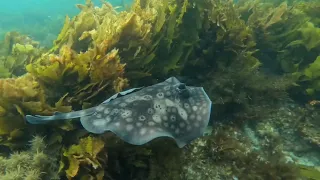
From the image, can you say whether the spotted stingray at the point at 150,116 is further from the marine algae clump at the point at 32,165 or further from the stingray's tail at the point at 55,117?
the marine algae clump at the point at 32,165

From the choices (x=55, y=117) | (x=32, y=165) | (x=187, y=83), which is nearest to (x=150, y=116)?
(x=55, y=117)

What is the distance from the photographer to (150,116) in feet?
10.1

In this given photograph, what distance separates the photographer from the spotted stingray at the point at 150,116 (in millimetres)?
2887

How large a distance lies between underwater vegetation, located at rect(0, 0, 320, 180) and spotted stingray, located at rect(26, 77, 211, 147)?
0.34 m

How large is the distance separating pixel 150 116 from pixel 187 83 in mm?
2070

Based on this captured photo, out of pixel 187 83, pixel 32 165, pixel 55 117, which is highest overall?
pixel 55 117

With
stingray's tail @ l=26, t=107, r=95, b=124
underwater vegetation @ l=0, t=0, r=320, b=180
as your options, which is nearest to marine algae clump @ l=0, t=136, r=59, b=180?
underwater vegetation @ l=0, t=0, r=320, b=180

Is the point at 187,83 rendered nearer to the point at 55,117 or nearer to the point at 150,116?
the point at 150,116

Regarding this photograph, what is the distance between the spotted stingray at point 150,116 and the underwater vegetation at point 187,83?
340mm

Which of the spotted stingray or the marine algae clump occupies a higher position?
the spotted stingray

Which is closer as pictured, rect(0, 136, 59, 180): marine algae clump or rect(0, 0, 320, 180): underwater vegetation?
rect(0, 136, 59, 180): marine algae clump

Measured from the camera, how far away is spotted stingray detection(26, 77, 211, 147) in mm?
2887

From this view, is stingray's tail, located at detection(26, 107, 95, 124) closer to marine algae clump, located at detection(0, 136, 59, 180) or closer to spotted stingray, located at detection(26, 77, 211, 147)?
spotted stingray, located at detection(26, 77, 211, 147)

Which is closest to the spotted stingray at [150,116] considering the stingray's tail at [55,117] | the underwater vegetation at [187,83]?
the stingray's tail at [55,117]
